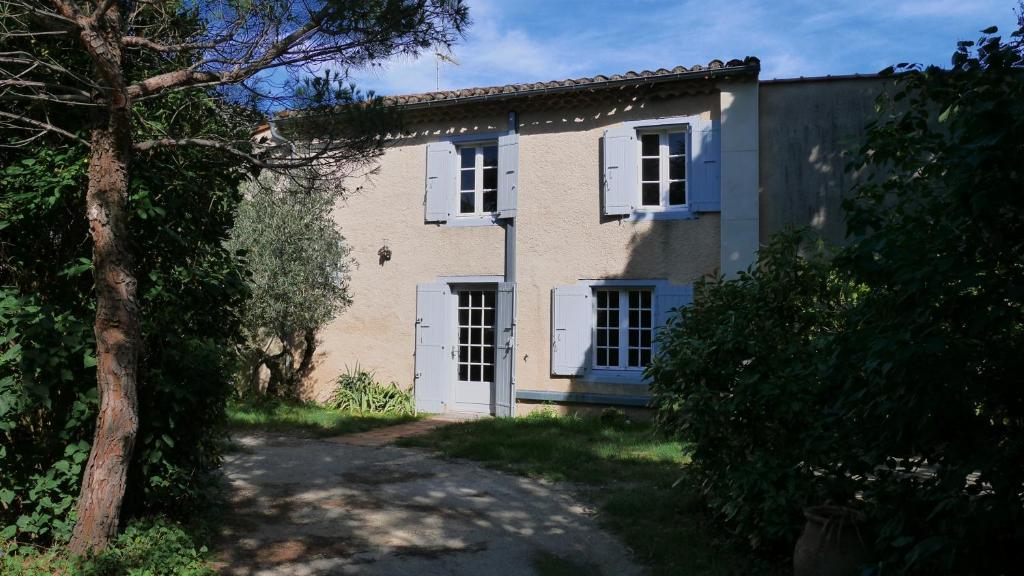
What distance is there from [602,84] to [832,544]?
7.93 meters

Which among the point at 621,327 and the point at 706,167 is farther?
the point at 621,327

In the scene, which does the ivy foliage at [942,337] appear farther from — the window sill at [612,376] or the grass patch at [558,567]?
the window sill at [612,376]

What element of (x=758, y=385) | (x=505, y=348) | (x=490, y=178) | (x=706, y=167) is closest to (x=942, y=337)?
(x=758, y=385)

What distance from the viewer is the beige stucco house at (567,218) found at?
10203 millimetres

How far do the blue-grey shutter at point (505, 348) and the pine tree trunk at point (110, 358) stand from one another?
7.27m

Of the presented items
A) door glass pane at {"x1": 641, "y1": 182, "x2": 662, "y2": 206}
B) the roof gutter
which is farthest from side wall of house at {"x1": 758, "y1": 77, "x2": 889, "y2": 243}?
door glass pane at {"x1": 641, "y1": 182, "x2": 662, "y2": 206}

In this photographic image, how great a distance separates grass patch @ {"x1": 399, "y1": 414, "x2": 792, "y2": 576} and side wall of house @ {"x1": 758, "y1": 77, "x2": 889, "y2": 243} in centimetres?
348

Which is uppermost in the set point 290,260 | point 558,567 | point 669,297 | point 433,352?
point 290,260

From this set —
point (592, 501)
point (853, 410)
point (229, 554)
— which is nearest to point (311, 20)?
point (229, 554)

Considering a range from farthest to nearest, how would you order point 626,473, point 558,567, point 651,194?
point 651,194
point 626,473
point 558,567

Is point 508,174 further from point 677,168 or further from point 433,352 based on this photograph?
point 433,352

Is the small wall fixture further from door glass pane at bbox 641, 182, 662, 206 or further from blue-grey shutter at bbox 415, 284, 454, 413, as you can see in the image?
door glass pane at bbox 641, 182, 662, 206

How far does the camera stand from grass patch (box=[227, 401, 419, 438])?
33.0 ft

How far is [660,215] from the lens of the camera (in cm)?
1064
